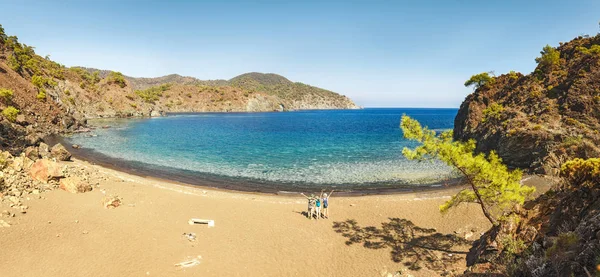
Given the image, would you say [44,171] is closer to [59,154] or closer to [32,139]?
[59,154]

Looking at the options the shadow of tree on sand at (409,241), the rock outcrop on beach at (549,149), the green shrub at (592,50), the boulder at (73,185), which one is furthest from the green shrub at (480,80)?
the boulder at (73,185)

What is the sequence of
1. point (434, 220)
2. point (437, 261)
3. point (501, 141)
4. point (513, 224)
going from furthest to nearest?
point (501, 141)
point (434, 220)
point (437, 261)
point (513, 224)

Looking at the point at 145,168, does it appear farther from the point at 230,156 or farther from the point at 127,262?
the point at 127,262

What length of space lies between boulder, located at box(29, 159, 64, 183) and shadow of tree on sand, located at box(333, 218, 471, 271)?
71.2ft

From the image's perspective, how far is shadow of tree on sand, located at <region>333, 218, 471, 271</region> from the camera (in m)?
15.9

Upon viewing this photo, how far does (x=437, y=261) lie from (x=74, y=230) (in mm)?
20589

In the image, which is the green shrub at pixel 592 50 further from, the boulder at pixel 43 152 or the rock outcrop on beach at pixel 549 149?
the boulder at pixel 43 152

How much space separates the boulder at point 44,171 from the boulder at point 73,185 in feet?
2.42

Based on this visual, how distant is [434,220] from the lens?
856 inches

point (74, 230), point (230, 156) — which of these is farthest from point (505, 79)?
point (74, 230)

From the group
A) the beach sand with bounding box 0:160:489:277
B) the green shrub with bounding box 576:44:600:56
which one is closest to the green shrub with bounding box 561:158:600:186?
the beach sand with bounding box 0:160:489:277

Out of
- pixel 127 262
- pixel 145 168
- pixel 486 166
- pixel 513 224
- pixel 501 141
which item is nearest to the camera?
pixel 513 224

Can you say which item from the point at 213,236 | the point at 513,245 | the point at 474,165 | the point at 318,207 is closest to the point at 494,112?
the point at 318,207

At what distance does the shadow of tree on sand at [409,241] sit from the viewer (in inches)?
625
